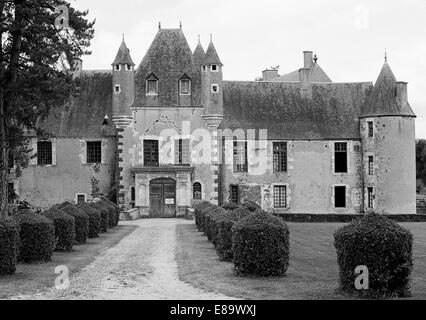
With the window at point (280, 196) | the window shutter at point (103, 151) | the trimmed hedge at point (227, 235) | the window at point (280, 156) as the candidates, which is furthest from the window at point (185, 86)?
the trimmed hedge at point (227, 235)

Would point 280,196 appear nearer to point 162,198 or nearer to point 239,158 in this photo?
point 239,158

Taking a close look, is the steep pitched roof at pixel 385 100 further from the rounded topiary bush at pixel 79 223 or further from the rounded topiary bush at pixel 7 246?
the rounded topiary bush at pixel 7 246

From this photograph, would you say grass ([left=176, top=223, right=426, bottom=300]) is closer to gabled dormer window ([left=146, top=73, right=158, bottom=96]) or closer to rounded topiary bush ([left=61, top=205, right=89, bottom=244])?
rounded topiary bush ([left=61, top=205, right=89, bottom=244])

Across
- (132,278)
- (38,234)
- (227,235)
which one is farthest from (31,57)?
(132,278)

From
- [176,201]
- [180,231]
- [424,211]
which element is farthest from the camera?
[424,211]

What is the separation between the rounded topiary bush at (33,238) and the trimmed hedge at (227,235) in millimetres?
4357

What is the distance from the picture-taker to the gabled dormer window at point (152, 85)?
45.4 meters

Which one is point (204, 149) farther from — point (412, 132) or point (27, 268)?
point (27, 268)

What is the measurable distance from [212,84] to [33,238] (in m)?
28.1

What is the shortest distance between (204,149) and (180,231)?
47.0ft

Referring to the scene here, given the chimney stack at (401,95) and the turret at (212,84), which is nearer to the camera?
the turret at (212,84)
